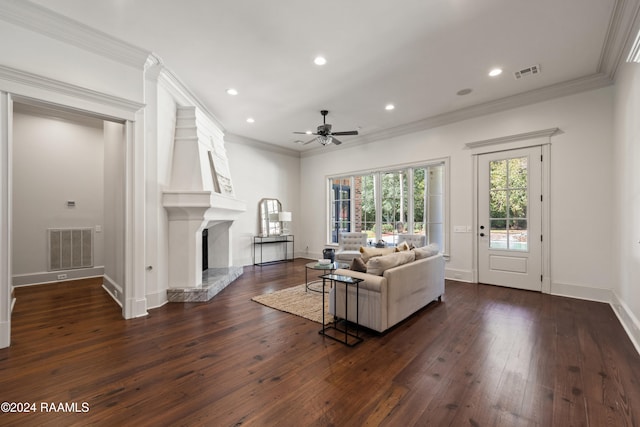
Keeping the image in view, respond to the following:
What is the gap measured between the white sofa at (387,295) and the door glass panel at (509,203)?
7.17 ft

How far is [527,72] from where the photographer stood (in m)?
3.93

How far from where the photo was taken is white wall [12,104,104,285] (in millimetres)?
4910

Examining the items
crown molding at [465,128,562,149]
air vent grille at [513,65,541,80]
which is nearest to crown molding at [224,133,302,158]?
crown molding at [465,128,562,149]

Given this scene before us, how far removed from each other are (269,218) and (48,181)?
444 centimetres

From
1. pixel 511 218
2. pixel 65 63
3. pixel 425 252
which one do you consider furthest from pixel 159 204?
pixel 511 218

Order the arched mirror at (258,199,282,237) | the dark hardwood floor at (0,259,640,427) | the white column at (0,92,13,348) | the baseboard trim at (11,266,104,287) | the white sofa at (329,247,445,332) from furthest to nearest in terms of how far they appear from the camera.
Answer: the arched mirror at (258,199,282,237) → the baseboard trim at (11,266,104,287) → the white sofa at (329,247,445,332) → the white column at (0,92,13,348) → the dark hardwood floor at (0,259,640,427)

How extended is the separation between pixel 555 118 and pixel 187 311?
20.7 feet

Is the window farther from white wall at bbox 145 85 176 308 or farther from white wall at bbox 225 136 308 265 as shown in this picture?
white wall at bbox 145 85 176 308

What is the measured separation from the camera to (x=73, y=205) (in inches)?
214

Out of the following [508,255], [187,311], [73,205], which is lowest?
[187,311]

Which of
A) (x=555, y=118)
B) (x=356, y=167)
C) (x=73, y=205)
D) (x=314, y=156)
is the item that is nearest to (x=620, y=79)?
(x=555, y=118)

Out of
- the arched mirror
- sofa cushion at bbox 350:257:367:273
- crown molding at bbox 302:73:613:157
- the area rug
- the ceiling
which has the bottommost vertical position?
the area rug

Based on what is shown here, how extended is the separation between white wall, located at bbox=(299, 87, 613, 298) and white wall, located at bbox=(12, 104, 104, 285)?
7.41m

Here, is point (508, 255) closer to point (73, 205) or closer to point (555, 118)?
point (555, 118)
